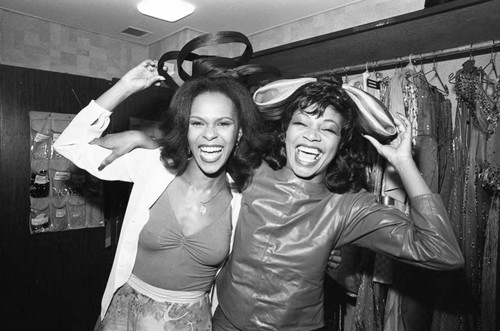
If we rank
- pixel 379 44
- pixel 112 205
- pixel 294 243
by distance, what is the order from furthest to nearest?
pixel 112 205 → pixel 379 44 → pixel 294 243

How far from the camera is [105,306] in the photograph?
4.53 ft

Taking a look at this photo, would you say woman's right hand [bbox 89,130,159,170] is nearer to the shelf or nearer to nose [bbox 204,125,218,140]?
nose [bbox 204,125,218,140]

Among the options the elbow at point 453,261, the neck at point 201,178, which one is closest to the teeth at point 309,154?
the neck at point 201,178

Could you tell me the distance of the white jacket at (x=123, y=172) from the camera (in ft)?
4.50

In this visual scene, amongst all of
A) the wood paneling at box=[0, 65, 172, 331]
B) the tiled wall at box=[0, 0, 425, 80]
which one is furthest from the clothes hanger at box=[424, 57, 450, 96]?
the wood paneling at box=[0, 65, 172, 331]

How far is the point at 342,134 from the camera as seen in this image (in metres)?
1.42

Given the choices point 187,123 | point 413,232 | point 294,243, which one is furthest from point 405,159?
point 187,123

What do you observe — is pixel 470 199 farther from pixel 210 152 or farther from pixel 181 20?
pixel 181 20

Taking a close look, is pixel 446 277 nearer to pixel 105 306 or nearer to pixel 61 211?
pixel 105 306

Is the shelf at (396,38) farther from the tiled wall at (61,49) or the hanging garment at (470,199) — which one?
the tiled wall at (61,49)

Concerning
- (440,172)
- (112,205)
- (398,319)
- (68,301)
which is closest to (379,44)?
(440,172)

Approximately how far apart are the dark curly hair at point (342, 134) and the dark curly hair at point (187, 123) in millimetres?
89

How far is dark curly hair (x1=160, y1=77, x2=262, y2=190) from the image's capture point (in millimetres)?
1445

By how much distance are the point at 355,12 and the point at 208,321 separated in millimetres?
2300
